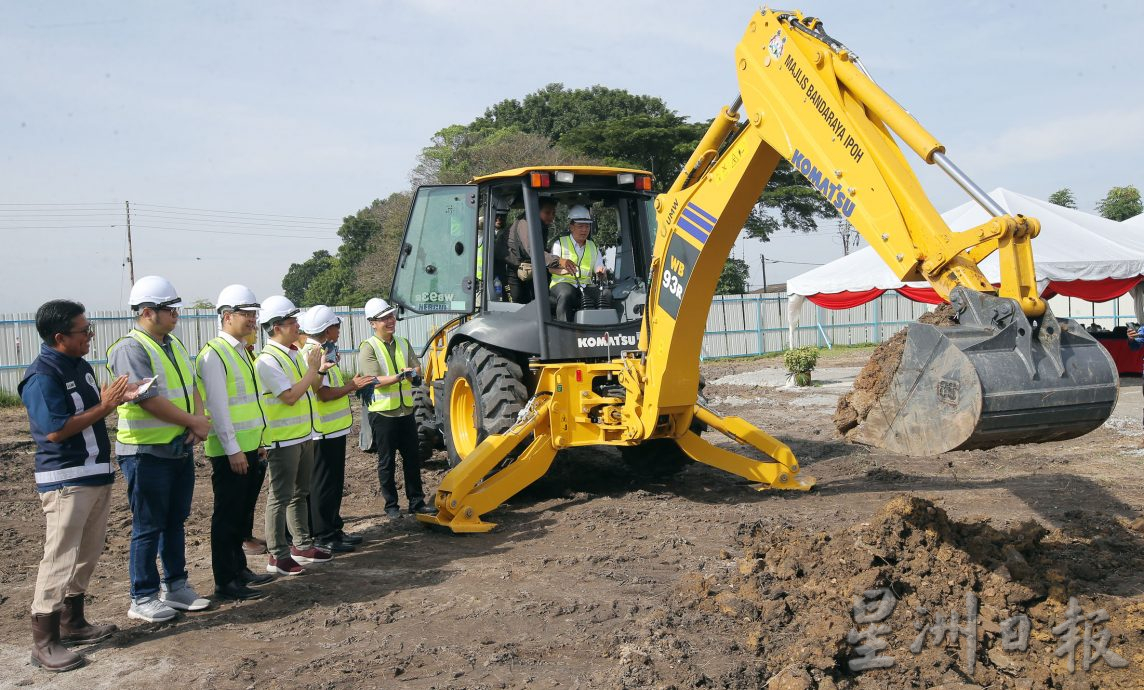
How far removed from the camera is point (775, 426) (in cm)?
1189

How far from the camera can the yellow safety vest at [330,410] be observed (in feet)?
20.3

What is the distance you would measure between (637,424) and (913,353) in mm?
2912

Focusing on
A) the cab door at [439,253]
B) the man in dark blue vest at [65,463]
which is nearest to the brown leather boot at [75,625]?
the man in dark blue vest at [65,463]

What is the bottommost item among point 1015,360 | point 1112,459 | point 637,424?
point 1112,459

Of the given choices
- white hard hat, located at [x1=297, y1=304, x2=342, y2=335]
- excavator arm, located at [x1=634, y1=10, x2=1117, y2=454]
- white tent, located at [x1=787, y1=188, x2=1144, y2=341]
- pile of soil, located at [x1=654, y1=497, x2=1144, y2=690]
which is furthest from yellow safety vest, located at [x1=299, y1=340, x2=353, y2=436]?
white tent, located at [x1=787, y1=188, x2=1144, y2=341]

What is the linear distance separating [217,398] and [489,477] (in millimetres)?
2310

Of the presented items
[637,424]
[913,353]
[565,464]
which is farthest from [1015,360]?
[565,464]

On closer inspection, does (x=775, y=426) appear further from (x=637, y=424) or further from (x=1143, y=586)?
(x=1143, y=586)

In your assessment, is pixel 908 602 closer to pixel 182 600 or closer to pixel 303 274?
pixel 182 600

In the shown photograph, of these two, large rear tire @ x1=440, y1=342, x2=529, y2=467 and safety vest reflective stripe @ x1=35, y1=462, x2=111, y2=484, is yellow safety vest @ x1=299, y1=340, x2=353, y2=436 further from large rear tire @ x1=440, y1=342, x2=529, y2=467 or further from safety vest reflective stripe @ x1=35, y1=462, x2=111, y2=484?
safety vest reflective stripe @ x1=35, y1=462, x2=111, y2=484

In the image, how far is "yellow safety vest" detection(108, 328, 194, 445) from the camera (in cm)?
462

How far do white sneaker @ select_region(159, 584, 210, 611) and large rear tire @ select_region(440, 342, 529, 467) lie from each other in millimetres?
2580

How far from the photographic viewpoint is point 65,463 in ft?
14.2

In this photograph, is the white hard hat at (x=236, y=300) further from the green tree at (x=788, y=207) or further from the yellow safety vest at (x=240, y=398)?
the green tree at (x=788, y=207)
